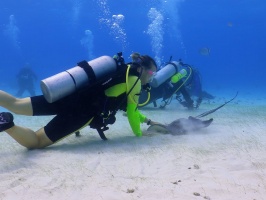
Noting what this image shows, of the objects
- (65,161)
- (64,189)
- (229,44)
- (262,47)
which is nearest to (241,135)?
(65,161)

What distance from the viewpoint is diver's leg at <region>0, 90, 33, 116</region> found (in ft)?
15.6

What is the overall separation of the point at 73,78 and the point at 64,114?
28.1 inches

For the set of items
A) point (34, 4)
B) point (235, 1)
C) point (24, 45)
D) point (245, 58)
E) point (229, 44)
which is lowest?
point (245, 58)

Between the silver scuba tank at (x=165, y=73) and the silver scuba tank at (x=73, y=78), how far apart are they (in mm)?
4588

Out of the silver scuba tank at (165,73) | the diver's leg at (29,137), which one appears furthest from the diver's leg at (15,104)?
the silver scuba tank at (165,73)

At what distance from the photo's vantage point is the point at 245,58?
162 meters

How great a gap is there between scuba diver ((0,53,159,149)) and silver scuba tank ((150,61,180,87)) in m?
4.35

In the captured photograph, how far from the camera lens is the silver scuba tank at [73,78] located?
4512 millimetres

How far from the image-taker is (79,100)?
5004 mm

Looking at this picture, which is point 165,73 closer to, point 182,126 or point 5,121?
point 182,126

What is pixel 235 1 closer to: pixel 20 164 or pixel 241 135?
pixel 241 135

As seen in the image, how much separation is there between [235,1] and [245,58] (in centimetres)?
12445

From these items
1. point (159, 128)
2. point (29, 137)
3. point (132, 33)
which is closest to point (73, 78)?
point (29, 137)

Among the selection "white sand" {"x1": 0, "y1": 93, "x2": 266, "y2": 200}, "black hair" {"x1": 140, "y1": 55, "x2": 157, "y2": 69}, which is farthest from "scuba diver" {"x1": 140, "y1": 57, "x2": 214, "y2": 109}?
"white sand" {"x1": 0, "y1": 93, "x2": 266, "y2": 200}
